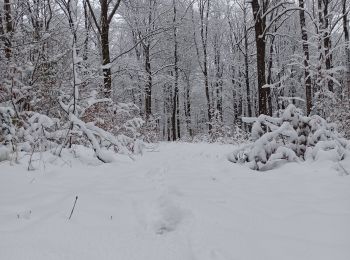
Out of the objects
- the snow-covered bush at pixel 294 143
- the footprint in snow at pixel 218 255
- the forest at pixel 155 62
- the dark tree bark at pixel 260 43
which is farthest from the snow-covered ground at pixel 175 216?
the dark tree bark at pixel 260 43

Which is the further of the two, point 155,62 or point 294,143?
point 155,62

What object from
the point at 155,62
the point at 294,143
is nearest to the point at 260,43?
the point at 294,143

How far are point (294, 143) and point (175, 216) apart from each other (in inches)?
111

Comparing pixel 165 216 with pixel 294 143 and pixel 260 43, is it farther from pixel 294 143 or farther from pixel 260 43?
pixel 260 43

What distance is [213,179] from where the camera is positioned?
3.19 metres

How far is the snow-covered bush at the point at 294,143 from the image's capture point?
393 cm

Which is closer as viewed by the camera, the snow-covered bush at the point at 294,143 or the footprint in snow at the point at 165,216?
the footprint in snow at the point at 165,216

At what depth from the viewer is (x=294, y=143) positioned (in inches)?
171

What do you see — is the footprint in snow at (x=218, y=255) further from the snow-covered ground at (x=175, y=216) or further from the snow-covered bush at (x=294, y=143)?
the snow-covered bush at (x=294, y=143)

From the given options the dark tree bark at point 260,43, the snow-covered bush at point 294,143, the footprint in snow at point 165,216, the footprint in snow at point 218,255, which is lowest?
the footprint in snow at point 218,255

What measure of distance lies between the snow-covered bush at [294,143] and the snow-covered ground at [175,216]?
0.59 m

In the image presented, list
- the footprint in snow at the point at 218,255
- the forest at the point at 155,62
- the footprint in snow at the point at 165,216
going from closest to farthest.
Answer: the footprint in snow at the point at 218,255 < the footprint in snow at the point at 165,216 < the forest at the point at 155,62

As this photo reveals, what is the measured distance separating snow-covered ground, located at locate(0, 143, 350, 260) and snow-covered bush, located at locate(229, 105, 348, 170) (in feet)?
1.92

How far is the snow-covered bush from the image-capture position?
12.9ft
